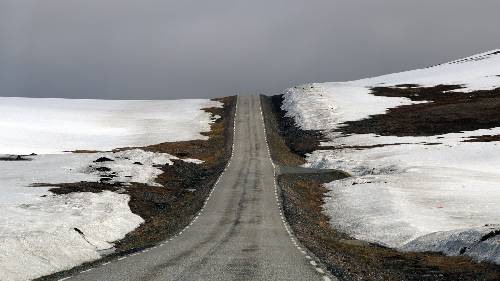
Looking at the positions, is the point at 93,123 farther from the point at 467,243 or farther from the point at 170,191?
the point at 467,243

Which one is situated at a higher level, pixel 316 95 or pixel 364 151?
pixel 316 95

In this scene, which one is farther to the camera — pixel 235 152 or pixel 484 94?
pixel 484 94

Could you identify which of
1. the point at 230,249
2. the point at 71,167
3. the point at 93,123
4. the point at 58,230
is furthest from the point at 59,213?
the point at 93,123

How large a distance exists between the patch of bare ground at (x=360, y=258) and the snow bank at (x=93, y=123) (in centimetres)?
4484

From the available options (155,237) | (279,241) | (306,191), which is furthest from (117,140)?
(279,241)

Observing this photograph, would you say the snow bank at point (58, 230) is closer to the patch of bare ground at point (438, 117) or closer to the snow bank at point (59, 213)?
the snow bank at point (59, 213)

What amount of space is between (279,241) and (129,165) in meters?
34.4

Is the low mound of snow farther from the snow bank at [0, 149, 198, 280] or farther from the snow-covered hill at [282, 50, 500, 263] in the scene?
the snow bank at [0, 149, 198, 280]

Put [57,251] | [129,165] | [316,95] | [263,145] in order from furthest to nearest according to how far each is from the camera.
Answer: [316,95], [263,145], [129,165], [57,251]

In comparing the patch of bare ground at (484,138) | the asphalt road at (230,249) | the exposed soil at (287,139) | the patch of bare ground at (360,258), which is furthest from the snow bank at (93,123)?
the patch of bare ground at (360,258)

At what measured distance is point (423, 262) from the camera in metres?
23.9

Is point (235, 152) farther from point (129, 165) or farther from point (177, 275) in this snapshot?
point (177, 275)

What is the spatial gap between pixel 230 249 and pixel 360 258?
625 centimetres

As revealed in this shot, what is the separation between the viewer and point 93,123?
105125 mm
